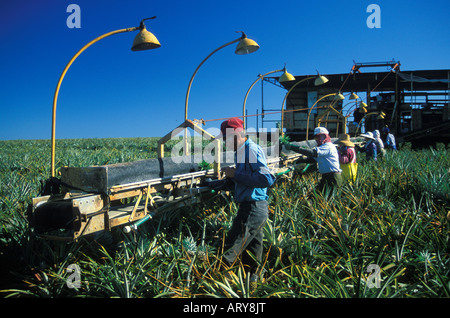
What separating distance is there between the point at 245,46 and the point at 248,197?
5247 millimetres

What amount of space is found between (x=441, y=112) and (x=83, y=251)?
25.7 metres

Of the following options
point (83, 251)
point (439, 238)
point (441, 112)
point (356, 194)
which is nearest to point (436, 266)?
point (439, 238)

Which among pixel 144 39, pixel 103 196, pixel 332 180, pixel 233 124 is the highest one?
pixel 144 39

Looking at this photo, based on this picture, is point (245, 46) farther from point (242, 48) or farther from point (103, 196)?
point (103, 196)

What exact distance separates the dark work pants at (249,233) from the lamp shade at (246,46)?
5191mm

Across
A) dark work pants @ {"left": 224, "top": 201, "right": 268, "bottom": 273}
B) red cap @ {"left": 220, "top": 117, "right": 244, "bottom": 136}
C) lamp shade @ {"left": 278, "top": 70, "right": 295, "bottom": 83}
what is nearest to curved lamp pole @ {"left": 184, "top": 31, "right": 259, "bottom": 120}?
lamp shade @ {"left": 278, "top": 70, "right": 295, "bottom": 83}

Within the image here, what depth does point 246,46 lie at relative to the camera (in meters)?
7.75

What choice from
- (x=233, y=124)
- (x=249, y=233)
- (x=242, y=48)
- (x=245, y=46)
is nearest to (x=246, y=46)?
(x=245, y=46)

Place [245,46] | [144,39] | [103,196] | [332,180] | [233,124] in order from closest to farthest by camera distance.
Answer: [103,196] < [233,124] < [144,39] < [332,180] < [245,46]

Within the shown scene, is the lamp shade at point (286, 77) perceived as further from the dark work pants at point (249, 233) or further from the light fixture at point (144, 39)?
the dark work pants at point (249, 233)

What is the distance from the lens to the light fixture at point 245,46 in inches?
302

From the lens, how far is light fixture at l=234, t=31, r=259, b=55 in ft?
25.2

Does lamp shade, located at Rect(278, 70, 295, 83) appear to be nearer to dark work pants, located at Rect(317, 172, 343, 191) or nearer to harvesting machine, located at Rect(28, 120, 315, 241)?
dark work pants, located at Rect(317, 172, 343, 191)
